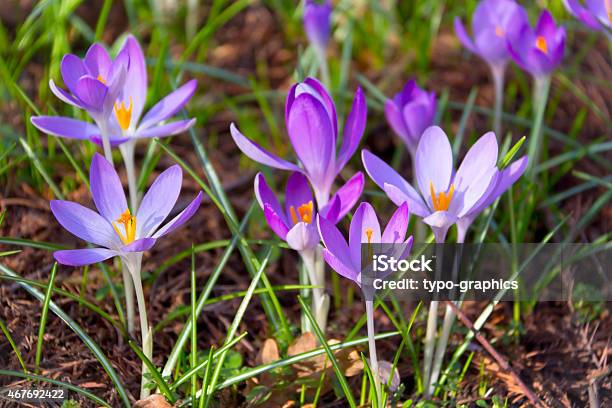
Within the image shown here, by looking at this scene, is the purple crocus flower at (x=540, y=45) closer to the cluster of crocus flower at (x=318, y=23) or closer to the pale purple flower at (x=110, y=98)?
the cluster of crocus flower at (x=318, y=23)

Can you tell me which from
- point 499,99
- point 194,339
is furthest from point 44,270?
point 499,99

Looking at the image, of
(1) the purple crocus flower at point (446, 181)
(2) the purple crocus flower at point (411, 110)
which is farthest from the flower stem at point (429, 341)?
(2) the purple crocus flower at point (411, 110)

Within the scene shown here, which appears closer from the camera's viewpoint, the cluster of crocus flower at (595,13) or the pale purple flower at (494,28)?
the cluster of crocus flower at (595,13)

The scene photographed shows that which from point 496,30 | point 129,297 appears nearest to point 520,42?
point 496,30

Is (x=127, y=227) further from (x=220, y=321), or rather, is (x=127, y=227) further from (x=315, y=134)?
(x=220, y=321)

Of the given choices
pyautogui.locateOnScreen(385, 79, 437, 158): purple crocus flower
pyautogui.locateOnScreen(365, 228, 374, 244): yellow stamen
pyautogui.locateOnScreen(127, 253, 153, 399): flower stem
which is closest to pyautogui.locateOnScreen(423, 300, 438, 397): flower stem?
pyautogui.locateOnScreen(365, 228, 374, 244): yellow stamen

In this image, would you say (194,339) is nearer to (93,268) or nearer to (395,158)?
(93,268)

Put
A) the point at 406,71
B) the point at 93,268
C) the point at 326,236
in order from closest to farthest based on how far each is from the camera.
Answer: the point at 326,236 < the point at 93,268 < the point at 406,71
